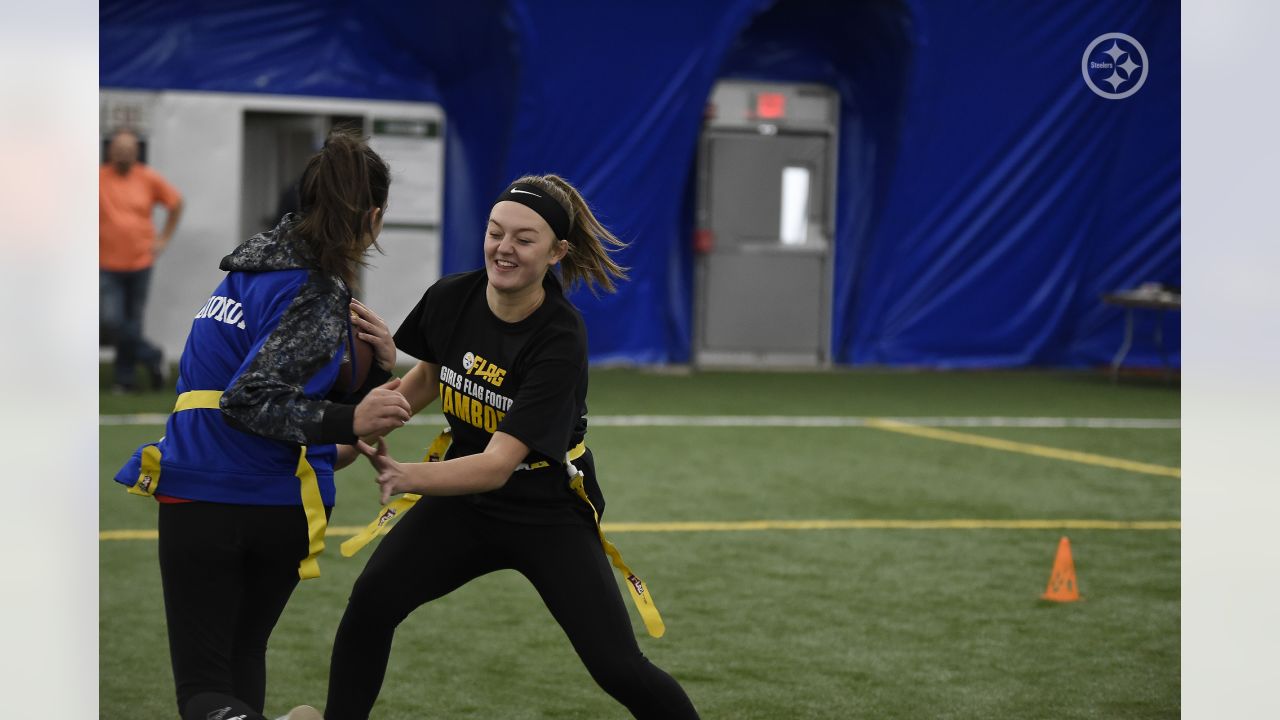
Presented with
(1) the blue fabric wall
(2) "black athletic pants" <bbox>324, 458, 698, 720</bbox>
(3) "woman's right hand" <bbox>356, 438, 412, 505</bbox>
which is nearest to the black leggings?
(2) "black athletic pants" <bbox>324, 458, 698, 720</bbox>

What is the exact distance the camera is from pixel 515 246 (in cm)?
300

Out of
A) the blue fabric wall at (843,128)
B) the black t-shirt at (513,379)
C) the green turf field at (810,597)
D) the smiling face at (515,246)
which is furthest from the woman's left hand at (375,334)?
the blue fabric wall at (843,128)

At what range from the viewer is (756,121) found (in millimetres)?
15500

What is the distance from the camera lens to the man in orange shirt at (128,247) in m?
11.0

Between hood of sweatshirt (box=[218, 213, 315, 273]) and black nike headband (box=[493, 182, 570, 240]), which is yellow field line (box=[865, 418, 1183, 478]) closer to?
black nike headband (box=[493, 182, 570, 240])

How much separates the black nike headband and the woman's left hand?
1.08ft

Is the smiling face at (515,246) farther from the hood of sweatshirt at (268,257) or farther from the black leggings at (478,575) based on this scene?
the black leggings at (478,575)

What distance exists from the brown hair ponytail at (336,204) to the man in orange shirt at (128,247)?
338 inches

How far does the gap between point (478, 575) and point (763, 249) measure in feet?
41.7

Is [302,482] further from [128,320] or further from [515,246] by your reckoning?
[128,320]

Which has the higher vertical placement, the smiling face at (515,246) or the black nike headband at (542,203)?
the black nike headband at (542,203)

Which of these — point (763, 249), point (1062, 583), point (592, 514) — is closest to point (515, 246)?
point (592, 514)
